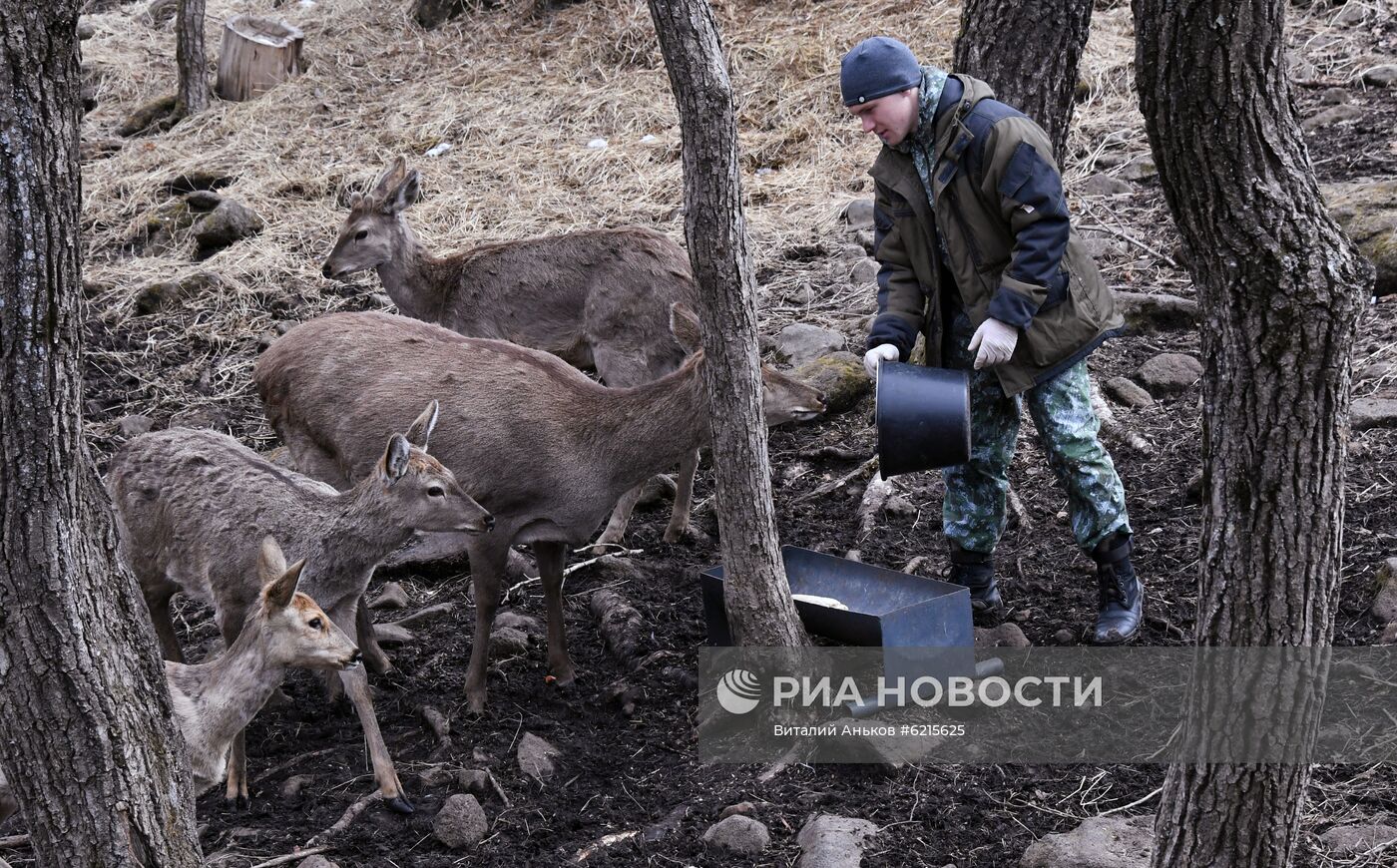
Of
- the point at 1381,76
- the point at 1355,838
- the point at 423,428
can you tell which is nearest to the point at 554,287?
the point at 423,428

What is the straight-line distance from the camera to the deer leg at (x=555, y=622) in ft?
20.9

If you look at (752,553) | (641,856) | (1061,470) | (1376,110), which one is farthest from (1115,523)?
(1376,110)

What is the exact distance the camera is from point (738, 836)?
482cm

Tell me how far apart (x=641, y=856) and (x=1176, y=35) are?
10.3ft

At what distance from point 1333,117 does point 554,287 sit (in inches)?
234

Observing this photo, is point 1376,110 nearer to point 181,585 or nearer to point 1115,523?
point 1115,523

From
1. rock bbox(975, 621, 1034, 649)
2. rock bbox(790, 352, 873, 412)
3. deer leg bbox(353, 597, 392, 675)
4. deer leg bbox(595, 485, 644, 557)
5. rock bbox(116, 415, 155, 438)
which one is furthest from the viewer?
rock bbox(116, 415, 155, 438)

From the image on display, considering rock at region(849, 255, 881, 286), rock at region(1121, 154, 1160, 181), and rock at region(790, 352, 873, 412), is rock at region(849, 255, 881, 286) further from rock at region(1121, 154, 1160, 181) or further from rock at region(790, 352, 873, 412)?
rock at region(1121, 154, 1160, 181)

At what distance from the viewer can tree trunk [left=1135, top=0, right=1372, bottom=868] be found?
317 centimetres

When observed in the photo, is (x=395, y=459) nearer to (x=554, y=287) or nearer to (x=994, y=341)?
(x=994, y=341)

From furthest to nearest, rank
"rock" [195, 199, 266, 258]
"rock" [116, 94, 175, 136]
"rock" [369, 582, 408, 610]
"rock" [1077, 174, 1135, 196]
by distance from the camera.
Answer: "rock" [116, 94, 175, 136] < "rock" [195, 199, 266, 258] < "rock" [1077, 174, 1135, 196] < "rock" [369, 582, 408, 610]

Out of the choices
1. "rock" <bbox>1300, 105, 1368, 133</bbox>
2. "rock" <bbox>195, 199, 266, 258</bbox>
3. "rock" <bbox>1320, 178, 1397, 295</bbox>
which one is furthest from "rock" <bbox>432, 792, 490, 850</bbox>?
"rock" <bbox>1300, 105, 1368, 133</bbox>

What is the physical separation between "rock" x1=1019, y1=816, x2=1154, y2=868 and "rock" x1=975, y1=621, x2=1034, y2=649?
131cm

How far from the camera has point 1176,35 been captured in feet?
10.3
